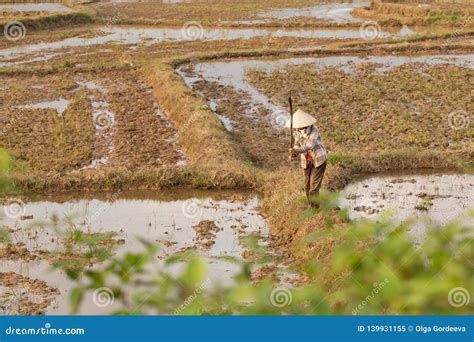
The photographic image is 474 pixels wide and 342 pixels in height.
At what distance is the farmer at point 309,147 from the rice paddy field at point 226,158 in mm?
354

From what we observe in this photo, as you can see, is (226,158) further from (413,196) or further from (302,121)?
(302,121)

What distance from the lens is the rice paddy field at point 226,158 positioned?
2.31m

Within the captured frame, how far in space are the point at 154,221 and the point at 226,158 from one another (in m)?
2.05

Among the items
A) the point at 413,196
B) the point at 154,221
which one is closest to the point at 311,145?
the point at 154,221

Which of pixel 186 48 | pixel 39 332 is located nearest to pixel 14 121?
pixel 186 48

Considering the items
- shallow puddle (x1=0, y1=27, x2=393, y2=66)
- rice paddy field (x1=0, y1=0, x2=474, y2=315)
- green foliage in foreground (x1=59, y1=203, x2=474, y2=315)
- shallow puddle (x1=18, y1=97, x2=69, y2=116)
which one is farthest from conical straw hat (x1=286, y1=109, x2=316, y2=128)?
shallow puddle (x1=0, y1=27, x2=393, y2=66)

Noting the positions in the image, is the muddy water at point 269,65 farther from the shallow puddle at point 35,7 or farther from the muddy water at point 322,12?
the shallow puddle at point 35,7

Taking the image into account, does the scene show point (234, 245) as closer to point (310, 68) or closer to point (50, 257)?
point (50, 257)

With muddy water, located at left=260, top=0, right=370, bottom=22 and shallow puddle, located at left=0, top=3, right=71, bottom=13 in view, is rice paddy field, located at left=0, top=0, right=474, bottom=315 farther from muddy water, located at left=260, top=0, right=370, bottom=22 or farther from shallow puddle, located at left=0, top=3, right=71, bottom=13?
shallow puddle, located at left=0, top=3, right=71, bottom=13

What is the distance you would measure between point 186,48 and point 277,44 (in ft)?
9.60

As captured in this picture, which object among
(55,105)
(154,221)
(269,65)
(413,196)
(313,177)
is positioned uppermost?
(269,65)

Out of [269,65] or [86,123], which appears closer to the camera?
[86,123]

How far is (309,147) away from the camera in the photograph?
23.5 ft

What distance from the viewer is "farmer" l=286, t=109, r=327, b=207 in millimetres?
7031
